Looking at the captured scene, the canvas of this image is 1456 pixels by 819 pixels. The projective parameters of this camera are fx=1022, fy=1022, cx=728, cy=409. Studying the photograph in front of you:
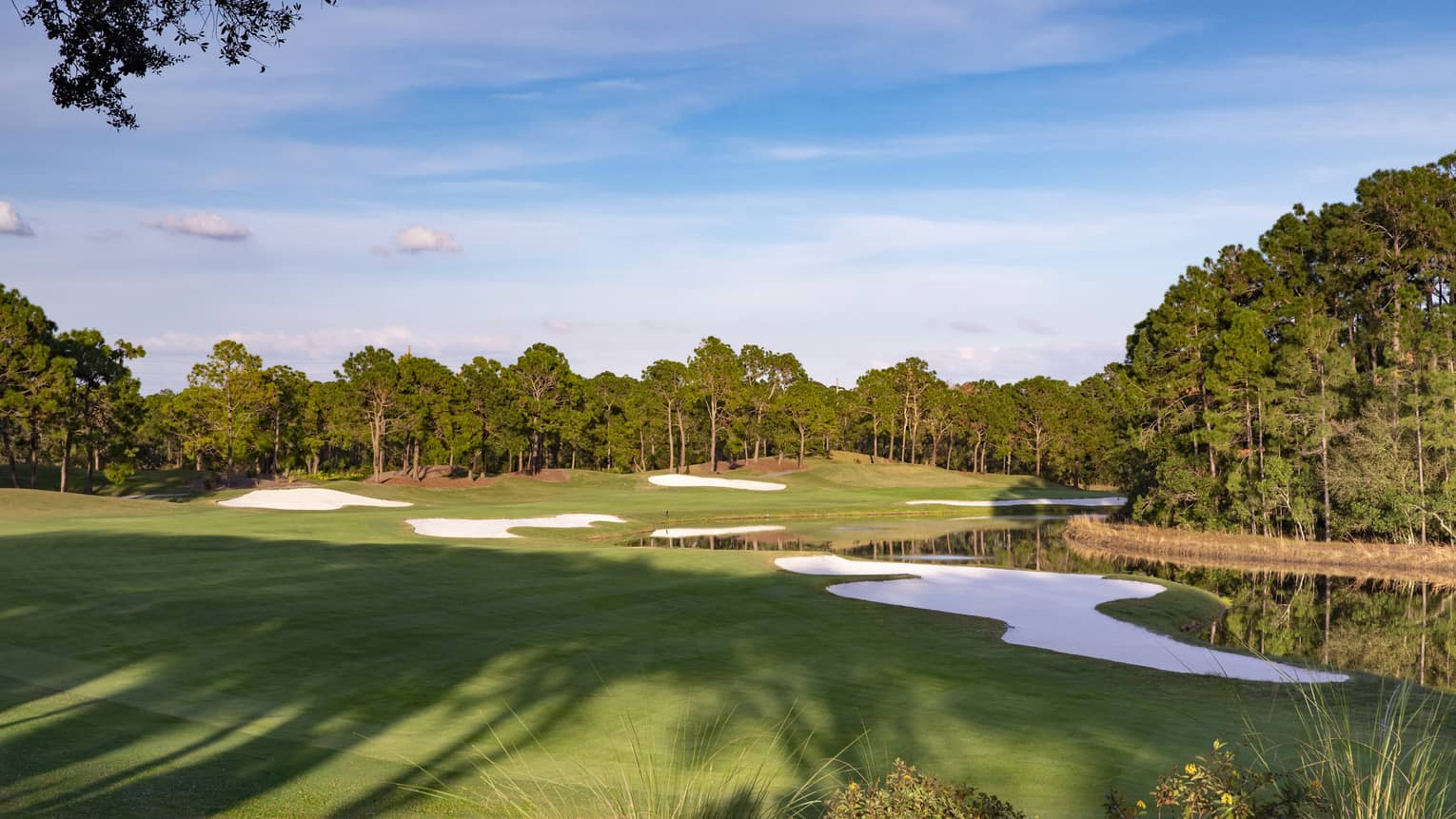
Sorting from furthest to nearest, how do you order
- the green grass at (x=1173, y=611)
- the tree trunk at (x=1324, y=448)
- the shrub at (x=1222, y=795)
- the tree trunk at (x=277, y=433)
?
1. the tree trunk at (x=277, y=433)
2. the tree trunk at (x=1324, y=448)
3. the green grass at (x=1173, y=611)
4. the shrub at (x=1222, y=795)

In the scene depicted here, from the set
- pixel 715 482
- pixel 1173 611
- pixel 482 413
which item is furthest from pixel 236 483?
pixel 1173 611

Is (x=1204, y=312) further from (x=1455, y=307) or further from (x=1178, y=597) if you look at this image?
(x=1178, y=597)

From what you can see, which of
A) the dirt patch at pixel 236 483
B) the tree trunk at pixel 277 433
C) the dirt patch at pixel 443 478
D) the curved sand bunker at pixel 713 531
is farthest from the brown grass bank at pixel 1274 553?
the tree trunk at pixel 277 433

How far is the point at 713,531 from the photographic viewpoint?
52.6 m

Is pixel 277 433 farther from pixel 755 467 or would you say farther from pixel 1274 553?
pixel 1274 553

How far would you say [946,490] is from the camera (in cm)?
8312

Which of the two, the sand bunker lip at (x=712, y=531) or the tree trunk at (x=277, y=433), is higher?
the tree trunk at (x=277, y=433)

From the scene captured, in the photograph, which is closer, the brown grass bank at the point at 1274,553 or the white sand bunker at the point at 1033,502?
the brown grass bank at the point at 1274,553

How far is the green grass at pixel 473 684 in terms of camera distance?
1066cm

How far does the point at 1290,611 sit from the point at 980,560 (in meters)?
12.9

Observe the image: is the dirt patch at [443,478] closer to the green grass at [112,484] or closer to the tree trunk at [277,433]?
the tree trunk at [277,433]

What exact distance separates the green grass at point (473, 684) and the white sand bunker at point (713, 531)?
19.4 m

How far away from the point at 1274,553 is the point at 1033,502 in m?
32.7

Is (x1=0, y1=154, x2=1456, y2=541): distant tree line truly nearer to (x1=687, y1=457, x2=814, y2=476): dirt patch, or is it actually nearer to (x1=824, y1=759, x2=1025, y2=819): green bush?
(x1=687, y1=457, x2=814, y2=476): dirt patch
